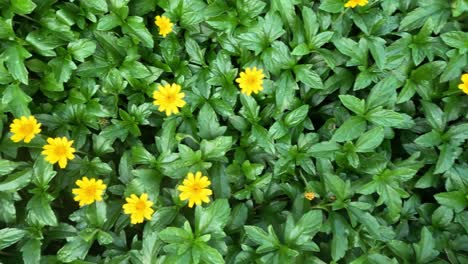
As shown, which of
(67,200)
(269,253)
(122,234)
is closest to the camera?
(269,253)

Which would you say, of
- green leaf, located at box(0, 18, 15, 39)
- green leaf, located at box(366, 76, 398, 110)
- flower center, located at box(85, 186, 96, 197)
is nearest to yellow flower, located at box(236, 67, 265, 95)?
green leaf, located at box(366, 76, 398, 110)

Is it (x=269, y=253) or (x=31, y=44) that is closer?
(x=269, y=253)

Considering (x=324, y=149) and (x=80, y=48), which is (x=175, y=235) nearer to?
(x=324, y=149)

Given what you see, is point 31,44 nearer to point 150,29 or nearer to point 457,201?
point 150,29

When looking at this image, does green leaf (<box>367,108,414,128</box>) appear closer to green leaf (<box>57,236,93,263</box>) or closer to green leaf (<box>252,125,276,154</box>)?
green leaf (<box>252,125,276,154</box>)

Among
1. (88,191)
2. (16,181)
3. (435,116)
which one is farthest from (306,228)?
(16,181)

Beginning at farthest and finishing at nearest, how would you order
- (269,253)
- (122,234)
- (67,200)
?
(67,200) < (122,234) < (269,253)

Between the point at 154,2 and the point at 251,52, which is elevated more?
the point at 154,2

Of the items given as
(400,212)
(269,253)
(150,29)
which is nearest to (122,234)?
(269,253)
